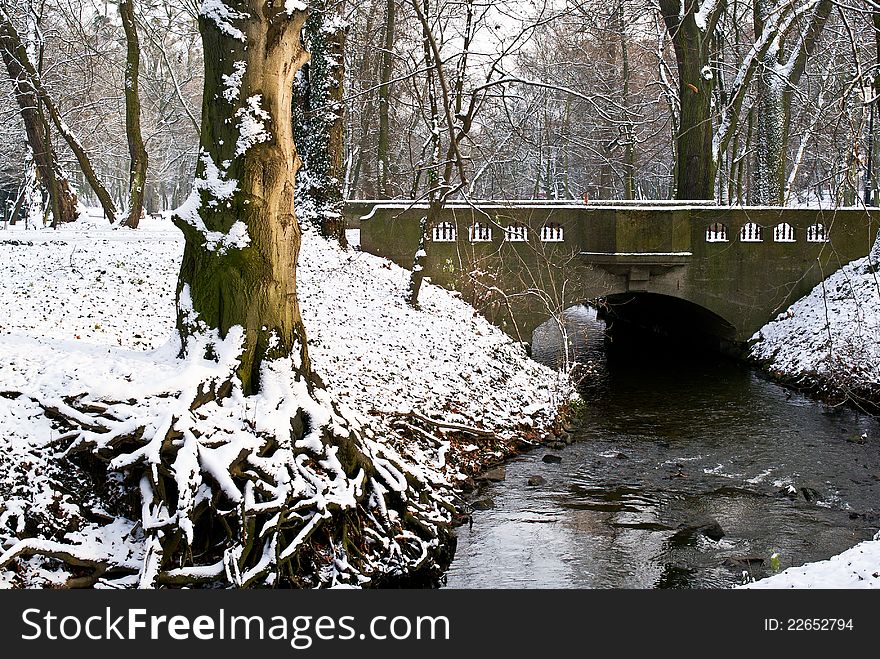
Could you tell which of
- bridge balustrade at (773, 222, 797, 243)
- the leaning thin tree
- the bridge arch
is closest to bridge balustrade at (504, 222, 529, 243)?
the bridge arch

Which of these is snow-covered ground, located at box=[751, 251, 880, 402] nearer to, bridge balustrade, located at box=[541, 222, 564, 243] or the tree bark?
bridge balustrade, located at box=[541, 222, 564, 243]

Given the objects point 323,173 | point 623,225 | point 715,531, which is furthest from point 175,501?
point 623,225

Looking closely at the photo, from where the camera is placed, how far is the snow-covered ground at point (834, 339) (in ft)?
51.1

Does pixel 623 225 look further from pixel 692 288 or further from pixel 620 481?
pixel 620 481

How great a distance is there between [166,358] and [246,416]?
1090mm

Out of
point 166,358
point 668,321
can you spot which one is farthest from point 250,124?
point 668,321

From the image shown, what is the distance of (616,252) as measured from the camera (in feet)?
61.3

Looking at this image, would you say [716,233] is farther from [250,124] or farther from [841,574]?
[841,574]

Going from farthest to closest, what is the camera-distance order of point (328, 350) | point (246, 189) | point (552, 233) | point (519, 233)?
point (552, 233) → point (519, 233) → point (328, 350) → point (246, 189)

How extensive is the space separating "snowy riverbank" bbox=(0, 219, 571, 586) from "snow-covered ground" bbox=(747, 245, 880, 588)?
16.1ft

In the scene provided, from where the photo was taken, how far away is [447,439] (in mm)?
11680

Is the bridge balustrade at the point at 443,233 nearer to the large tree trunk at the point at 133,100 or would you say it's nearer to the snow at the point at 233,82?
the large tree trunk at the point at 133,100

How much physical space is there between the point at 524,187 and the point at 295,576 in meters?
46.9

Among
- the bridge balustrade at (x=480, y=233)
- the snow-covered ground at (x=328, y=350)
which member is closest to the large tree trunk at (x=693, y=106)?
the snow-covered ground at (x=328, y=350)
